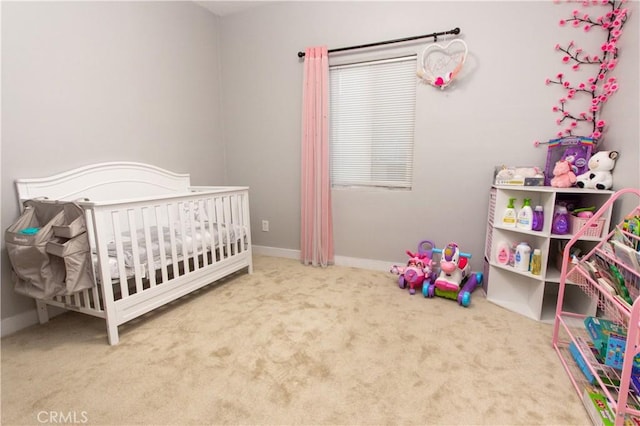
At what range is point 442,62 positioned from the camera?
232 centimetres

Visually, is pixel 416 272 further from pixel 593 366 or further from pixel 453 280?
pixel 593 366

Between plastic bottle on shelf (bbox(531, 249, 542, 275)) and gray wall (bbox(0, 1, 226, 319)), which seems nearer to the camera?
gray wall (bbox(0, 1, 226, 319))

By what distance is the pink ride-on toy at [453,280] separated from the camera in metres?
2.08

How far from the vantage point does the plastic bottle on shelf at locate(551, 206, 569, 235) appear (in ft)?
5.95

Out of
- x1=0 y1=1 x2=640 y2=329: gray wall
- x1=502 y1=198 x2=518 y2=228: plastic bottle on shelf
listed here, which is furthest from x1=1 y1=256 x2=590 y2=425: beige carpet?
x1=0 y1=1 x2=640 y2=329: gray wall

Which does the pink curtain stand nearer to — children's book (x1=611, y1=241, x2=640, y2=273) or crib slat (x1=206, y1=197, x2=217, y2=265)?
crib slat (x1=206, y1=197, x2=217, y2=265)

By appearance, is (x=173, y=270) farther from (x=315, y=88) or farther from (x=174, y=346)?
(x=315, y=88)

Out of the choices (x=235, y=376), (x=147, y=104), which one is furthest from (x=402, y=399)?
(x=147, y=104)

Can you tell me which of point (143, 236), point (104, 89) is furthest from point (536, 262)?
point (104, 89)

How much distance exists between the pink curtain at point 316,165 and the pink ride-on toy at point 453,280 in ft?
3.30

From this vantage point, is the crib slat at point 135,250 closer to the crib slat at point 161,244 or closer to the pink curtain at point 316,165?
the crib slat at point 161,244

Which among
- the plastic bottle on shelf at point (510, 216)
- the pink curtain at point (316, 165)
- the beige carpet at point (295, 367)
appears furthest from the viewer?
the pink curtain at point (316, 165)

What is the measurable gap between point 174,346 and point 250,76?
8.20ft

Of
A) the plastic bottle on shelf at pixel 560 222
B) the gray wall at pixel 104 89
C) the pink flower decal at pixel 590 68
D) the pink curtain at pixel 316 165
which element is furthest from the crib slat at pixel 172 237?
the pink flower decal at pixel 590 68
